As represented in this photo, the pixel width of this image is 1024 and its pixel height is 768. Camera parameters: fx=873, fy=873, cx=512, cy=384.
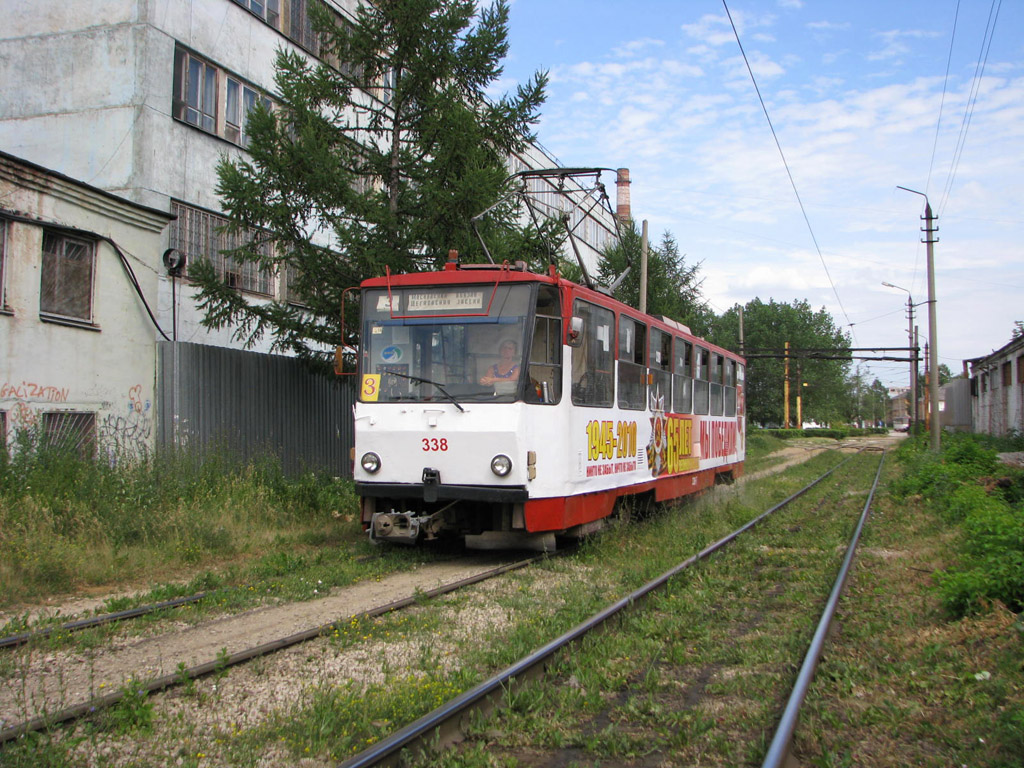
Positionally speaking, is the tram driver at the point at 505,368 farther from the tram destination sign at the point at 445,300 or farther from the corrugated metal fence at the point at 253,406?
the corrugated metal fence at the point at 253,406

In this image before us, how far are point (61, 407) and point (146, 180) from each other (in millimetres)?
6597

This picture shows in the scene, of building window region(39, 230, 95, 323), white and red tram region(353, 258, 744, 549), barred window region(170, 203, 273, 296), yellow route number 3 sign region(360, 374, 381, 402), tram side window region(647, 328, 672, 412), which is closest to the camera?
white and red tram region(353, 258, 744, 549)

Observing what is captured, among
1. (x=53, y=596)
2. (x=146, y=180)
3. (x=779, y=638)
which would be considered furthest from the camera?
(x=146, y=180)

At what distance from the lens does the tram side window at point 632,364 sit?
11.0 m

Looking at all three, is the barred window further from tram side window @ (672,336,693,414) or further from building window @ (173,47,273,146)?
tram side window @ (672,336,693,414)

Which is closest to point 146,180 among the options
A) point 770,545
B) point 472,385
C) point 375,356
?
point 375,356

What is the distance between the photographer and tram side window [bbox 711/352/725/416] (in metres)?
16.5

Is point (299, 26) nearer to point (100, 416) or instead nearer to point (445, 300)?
point (100, 416)

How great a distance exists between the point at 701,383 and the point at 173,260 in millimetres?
10012

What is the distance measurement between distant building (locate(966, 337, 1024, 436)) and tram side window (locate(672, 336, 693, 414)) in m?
Result: 15.8

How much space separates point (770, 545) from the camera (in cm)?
1117

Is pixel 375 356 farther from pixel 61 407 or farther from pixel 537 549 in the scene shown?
pixel 61 407

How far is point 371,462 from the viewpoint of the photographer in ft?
30.8

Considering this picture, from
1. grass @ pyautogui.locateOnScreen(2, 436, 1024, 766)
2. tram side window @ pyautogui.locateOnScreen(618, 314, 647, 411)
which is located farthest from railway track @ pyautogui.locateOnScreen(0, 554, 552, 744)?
tram side window @ pyautogui.locateOnScreen(618, 314, 647, 411)
